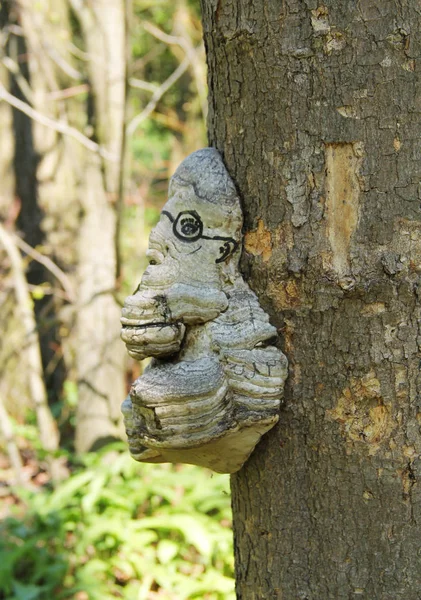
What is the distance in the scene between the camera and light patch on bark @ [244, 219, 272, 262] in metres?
1.37

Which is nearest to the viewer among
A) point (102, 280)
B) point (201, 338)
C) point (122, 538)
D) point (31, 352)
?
point (201, 338)

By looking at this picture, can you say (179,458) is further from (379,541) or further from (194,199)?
(194,199)

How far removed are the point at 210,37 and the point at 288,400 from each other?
0.85 m

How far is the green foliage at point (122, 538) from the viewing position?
328 centimetres

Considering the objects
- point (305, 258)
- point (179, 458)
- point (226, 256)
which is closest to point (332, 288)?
point (305, 258)

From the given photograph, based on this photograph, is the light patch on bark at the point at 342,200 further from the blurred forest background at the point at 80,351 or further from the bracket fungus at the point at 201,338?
the blurred forest background at the point at 80,351

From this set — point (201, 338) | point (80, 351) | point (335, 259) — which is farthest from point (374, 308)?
point (80, 351)

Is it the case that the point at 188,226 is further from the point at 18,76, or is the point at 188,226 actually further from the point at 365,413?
the point at 18,76

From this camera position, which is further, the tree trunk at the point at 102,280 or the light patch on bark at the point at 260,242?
the tree trunk at the point at 102,280

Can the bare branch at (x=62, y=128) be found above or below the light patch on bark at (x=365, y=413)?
above

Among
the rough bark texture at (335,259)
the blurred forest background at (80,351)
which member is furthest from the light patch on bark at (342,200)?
the blurred forest background at (80,351)

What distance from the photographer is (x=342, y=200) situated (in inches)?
50.4

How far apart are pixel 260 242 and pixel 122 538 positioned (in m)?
2.62

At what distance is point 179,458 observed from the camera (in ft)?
4.71
